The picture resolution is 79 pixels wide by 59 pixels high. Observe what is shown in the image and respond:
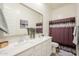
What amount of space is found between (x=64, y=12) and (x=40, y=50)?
2.49ft

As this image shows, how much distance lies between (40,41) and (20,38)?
0.34 metres

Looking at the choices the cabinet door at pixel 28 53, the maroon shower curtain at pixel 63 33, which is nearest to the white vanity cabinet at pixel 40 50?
the cabinet door at pixel 28 53

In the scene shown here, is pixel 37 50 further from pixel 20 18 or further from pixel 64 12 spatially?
pixel 64 12

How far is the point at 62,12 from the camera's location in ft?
5.01

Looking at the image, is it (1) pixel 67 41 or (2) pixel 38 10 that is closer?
(1) pixel 67 41

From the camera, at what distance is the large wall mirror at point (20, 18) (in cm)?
134

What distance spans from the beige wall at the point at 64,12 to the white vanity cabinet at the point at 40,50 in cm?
45

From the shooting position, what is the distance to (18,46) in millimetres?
1380

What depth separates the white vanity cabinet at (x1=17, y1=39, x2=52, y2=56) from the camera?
1.35 metres

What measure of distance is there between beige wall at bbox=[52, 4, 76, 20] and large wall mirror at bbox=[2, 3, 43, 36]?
0.26 m

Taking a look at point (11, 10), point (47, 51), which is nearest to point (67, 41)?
point (47, 51)

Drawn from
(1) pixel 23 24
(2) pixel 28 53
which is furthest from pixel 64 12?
(2) pixel 28 53

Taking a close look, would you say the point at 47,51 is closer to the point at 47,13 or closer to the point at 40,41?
the point at 40,41

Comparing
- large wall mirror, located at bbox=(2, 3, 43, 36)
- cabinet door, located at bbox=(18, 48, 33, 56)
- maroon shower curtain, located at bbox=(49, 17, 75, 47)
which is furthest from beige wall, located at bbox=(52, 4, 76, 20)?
cabinet door, located at bbox=(18, 48, 33, 56)
